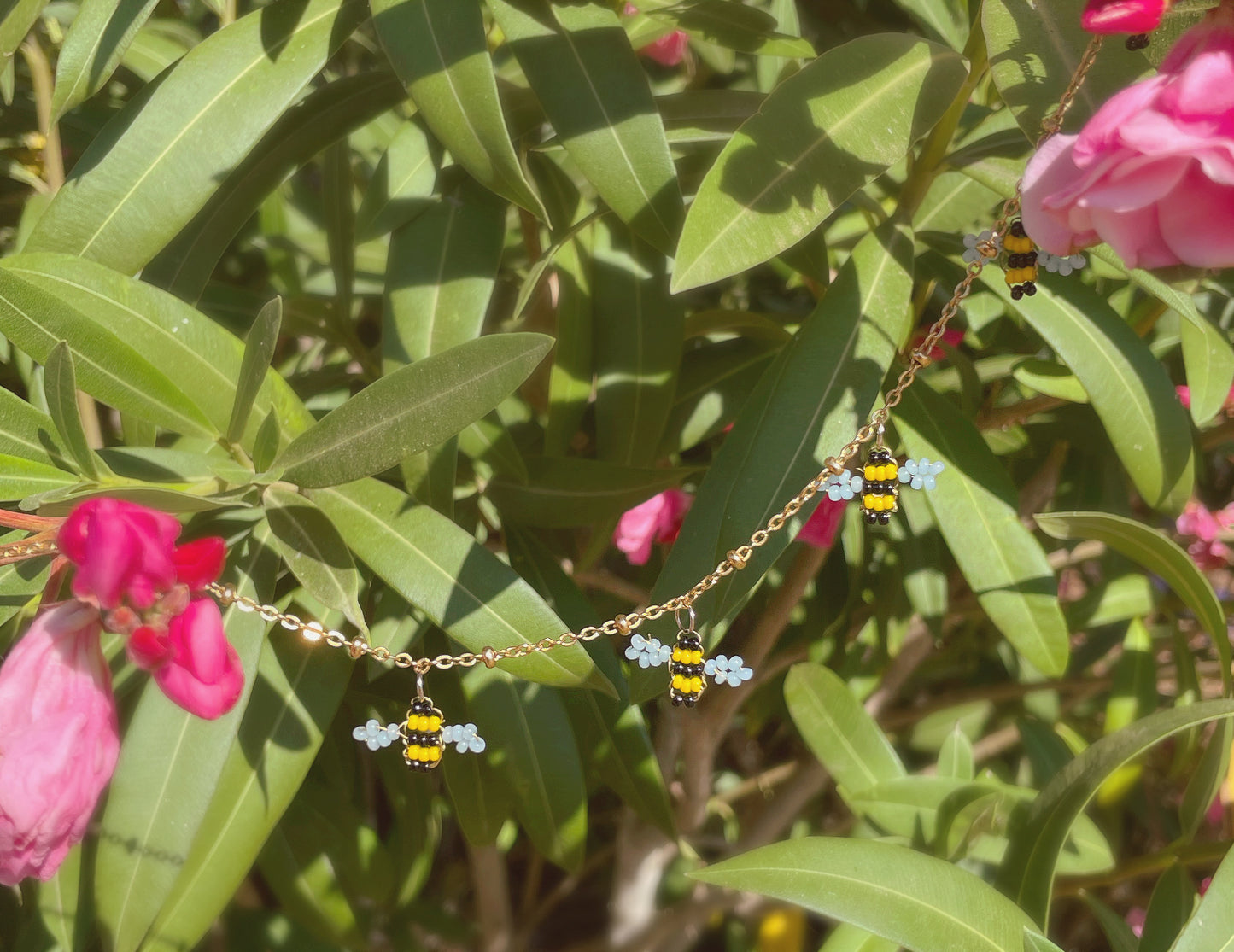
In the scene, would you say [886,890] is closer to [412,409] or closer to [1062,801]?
[1062,801]

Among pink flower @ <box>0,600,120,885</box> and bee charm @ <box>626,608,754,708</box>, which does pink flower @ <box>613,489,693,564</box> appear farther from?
pink flower @ <box>0,600,120,885</box>

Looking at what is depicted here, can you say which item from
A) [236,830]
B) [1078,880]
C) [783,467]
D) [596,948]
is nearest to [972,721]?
[1078,880]

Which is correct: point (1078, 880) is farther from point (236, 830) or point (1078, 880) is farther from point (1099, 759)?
point (236, 830)

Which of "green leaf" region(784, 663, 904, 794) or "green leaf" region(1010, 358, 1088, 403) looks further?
"green leaf" region(784, 663, 904, 794)

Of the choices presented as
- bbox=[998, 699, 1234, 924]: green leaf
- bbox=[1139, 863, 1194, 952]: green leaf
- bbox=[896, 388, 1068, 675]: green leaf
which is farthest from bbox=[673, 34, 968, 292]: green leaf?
bbox=[1139, 863, 1194, 952]: green leaf

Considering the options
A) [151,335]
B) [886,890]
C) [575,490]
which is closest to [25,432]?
[151,335]

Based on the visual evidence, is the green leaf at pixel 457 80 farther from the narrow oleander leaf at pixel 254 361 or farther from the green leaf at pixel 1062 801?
the green leaf at pixel 1062 801

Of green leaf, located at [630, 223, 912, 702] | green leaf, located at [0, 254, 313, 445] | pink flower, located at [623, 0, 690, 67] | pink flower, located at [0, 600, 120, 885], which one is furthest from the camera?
pink flower, located at [623, 0, 690, 67]
